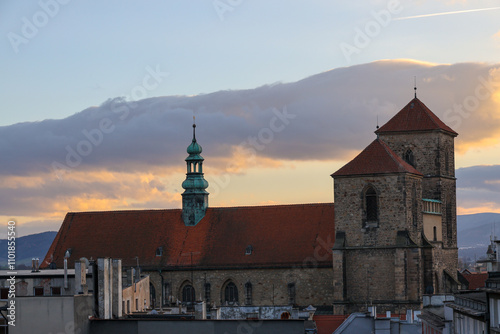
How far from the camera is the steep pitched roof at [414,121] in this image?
76.9 meters

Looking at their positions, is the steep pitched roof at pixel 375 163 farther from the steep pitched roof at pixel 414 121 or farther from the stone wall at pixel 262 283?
the stone wall at pixel 262 283

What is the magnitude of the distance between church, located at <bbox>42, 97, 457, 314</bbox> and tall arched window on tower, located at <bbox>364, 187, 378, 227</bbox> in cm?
6

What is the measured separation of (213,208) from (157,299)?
8.51m

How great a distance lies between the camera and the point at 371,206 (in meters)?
70.0

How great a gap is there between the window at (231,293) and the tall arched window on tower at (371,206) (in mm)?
10893

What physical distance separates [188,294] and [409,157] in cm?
1649

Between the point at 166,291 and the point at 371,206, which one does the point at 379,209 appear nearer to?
the point at 371,206

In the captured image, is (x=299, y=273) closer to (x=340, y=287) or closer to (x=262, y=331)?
(x=340, y=287)

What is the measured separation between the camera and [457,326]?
3681 cm

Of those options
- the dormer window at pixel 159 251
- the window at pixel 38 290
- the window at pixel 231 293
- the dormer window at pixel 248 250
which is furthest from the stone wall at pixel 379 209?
the window at pixel 38 290

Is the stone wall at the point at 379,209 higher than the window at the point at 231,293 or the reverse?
higher

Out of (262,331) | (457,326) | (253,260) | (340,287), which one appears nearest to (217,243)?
(253,260)

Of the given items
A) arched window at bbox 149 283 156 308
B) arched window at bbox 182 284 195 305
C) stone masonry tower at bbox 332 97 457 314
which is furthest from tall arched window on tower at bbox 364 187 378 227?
arched window at bbox 149 283 156 308

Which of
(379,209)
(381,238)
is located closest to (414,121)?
(379,209)
